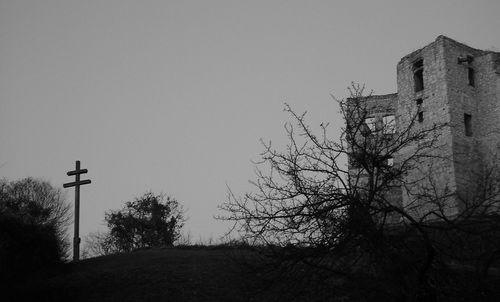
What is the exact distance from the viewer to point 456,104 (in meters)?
24.9

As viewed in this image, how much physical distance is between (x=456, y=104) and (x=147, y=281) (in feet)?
62.4

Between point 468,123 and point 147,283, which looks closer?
point 147,283

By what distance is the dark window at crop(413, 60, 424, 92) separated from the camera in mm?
26781

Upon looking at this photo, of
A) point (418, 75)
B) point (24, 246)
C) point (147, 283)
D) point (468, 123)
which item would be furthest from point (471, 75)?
point (24, 246)

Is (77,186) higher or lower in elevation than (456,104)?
lower

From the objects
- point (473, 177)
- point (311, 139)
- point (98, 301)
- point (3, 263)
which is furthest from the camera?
point (473, 177)

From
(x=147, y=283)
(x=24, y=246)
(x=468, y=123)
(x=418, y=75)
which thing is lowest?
(x=147, y=283)

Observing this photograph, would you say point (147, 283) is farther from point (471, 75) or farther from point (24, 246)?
point (471, 75)

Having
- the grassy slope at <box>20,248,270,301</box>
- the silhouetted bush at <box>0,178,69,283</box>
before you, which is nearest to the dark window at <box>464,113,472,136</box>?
the grassy slope at <box>20,248,270,301</box>

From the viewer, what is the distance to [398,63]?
2802cm

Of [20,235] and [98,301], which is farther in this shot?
[20,235]

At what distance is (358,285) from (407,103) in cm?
2229

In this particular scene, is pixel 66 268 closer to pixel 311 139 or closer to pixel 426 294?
pixel 311 139

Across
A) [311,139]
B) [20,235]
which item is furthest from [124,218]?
[311,139]
